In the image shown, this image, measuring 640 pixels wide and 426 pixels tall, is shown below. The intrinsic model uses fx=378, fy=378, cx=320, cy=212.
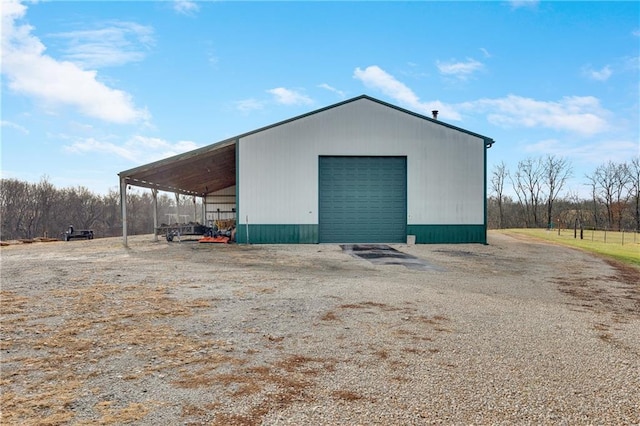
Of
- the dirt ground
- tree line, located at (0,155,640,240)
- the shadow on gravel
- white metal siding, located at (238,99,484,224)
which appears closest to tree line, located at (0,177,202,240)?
tree line, located at (0,155,640,240)

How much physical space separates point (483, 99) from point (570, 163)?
31074mm

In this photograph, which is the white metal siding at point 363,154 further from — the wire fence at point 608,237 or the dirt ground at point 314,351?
the wire fence at point 608,237

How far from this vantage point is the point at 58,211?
138 feet

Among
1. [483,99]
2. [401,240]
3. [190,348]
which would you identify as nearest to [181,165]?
[401,240]

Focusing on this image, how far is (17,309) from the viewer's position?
5109 millimetres

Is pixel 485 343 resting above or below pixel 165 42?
below

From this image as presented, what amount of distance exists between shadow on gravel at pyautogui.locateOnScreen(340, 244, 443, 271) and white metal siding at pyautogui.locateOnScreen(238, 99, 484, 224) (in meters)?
2.55

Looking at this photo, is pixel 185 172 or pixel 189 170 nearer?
pixel 189 170

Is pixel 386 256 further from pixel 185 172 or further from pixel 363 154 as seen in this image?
pixel 185 172

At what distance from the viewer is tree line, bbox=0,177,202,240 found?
3838cm

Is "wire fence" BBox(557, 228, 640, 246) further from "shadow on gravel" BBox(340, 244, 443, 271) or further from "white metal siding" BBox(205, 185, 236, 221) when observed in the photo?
"white metal siding" BBox(205, 185, 236, 221)

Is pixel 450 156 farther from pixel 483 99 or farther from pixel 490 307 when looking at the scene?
pixel 490 307

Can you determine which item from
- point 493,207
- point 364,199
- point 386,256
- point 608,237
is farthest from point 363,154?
point 493,207

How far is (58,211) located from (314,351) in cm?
4810
